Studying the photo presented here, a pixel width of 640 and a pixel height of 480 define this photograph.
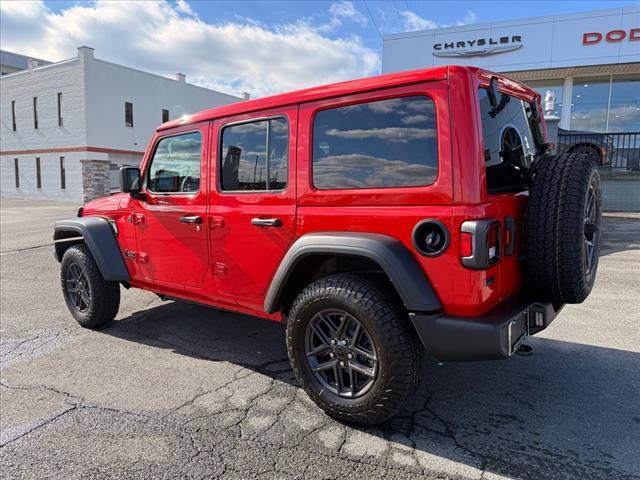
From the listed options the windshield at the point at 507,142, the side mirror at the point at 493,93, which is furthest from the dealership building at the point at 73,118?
the side mirror at the point at 493,93

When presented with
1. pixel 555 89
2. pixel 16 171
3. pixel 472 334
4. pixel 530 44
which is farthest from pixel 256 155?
pixel 16 171

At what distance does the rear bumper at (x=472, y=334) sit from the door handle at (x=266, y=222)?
1097 millimetres

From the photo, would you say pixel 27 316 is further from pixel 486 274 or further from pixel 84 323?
pixel 486 274

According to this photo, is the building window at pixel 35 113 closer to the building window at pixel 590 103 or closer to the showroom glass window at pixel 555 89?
the showroom glass window at pixel 555 89

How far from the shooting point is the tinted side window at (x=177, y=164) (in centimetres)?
368

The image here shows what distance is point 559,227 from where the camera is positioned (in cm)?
252

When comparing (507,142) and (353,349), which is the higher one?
(507,142)

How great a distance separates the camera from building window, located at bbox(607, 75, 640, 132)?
15914 millimetres

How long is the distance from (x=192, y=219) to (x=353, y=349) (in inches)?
66.4

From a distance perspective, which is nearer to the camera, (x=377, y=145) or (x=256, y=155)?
(x=377, y=145)

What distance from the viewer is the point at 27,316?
198 inches

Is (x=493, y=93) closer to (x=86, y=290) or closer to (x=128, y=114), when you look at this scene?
(x=86, y=290)

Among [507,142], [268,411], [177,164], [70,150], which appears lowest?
[268,411]

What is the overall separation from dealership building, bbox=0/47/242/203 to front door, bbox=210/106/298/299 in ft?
75.2
